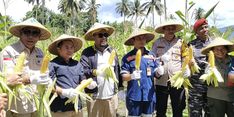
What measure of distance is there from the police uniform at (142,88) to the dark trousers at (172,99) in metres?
0.41

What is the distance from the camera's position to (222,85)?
171 inches

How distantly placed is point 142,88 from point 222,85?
1.04 m

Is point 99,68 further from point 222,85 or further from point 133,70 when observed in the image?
point 222,85

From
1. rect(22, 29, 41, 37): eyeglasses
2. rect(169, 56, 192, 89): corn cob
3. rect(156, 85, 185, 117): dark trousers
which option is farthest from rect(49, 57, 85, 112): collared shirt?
rect(156, 85, 185, 117): dark trousers

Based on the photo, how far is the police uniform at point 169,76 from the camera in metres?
4.87

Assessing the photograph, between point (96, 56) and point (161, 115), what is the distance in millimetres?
1415

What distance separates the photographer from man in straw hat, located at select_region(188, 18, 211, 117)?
4711 millimetres

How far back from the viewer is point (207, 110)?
188 inches

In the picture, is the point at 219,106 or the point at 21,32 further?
the point at 219,106

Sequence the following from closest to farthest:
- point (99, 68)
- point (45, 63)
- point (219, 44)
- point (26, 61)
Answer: point (45, 63)
point (26, 61)
point (219, 44)
point (99, 68)

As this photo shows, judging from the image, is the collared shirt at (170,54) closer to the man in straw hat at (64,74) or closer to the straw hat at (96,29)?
the straw hat at (96,29)

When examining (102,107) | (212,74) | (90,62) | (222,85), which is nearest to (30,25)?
(90,62)

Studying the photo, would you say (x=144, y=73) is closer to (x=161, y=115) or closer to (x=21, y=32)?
(x=161, y=115)

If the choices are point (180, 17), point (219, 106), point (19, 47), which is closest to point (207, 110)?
point (219, 106)
